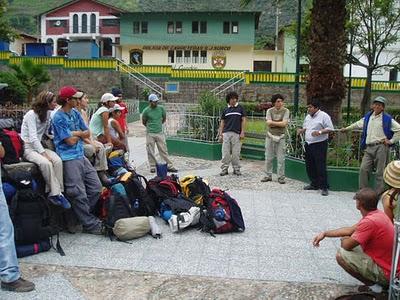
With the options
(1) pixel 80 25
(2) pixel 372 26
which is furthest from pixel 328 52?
(1) pixel 80 25

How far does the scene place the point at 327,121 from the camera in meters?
8.91

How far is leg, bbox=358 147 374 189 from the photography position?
828cm

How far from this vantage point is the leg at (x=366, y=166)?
8281mm

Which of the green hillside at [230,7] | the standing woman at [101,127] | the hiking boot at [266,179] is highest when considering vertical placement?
the green hillside at [230,7]

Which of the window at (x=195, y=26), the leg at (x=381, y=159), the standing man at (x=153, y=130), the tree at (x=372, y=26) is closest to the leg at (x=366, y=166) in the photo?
the leg at (x=381, y=159)

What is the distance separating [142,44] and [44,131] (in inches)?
1620

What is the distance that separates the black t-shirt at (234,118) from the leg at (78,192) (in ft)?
14.7

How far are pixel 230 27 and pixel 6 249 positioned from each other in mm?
42434

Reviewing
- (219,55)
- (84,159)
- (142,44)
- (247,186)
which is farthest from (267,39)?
(84,159)

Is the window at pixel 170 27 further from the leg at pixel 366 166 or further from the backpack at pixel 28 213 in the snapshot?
the backpack at pixel 28 213

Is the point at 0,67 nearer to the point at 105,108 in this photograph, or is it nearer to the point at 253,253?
the point at 105,108

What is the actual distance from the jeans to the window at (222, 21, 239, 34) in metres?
42.0

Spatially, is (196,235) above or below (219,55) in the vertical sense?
below

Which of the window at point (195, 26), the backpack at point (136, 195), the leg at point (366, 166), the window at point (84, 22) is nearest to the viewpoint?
the backpack at point (136, 195)
